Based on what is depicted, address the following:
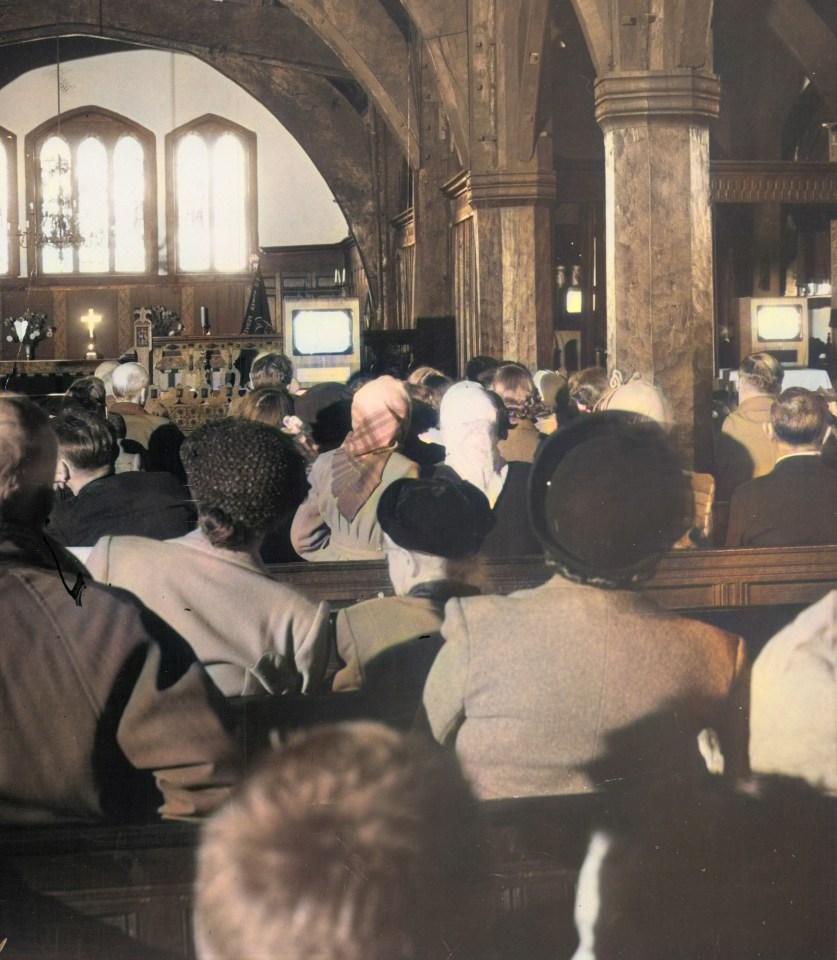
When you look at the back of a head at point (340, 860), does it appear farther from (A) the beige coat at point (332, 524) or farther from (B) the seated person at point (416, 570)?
(A) the beige coat at point (332, 524)

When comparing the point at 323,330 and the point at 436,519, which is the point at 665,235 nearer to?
the point at 436,519

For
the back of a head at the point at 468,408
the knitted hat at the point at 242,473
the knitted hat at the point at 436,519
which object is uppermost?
the back of a head at the point at 468,408

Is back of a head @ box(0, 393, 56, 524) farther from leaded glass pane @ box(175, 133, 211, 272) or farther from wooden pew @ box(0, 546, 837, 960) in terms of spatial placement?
leaded glass pane @ box(175, 133, 211, 272)

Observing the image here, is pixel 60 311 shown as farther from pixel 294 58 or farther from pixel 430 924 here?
pixel 430 924

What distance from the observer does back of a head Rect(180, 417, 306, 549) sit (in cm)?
264

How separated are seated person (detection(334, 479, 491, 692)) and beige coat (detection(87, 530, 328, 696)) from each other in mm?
146

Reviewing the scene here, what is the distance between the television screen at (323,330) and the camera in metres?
10.6

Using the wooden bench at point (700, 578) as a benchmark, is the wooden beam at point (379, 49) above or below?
above

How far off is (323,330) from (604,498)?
26.7 feet

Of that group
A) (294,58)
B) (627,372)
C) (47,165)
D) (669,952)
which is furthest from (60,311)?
(669,952)

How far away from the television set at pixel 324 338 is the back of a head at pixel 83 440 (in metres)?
6.53

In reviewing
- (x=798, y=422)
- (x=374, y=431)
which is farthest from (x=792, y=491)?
(x=374, y=431)

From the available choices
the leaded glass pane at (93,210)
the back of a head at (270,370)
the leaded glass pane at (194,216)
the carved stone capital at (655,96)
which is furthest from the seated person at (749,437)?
the leaded glass pane at (93,210)

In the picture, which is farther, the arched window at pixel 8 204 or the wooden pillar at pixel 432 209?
the arched window at pixel 8 204
